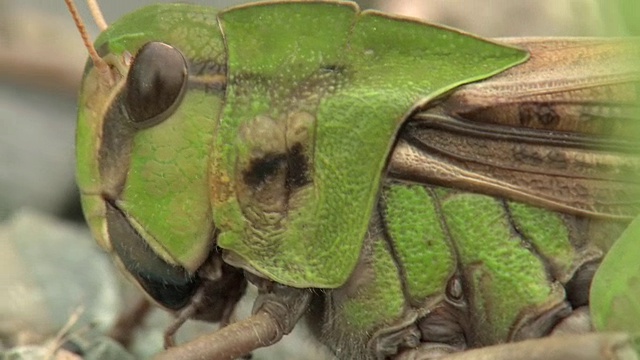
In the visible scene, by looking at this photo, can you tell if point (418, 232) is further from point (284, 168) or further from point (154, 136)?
point (154, 136)

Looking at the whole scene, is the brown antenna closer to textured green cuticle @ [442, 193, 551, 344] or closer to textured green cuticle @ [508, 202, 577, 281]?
textured green cuticle @ [442, 193, 551, 344]

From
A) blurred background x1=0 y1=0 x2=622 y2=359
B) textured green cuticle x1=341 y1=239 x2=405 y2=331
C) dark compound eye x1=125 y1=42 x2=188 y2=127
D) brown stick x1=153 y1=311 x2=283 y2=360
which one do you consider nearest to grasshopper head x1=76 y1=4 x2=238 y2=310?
dark compound eye x1=125 y1=42 x2=188 y2=127

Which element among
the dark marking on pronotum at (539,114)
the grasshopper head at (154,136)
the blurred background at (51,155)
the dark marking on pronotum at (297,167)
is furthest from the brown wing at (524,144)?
the blurred background at (51,155)

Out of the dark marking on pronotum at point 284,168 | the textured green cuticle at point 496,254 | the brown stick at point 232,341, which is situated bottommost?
the brown stick at point 232,341

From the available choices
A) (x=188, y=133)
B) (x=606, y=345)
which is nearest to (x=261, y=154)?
(x=188, y=133)

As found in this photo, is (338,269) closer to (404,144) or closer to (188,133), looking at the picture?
(404,144)

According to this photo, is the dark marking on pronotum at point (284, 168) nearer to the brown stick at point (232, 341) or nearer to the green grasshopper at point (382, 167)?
the green grasshopper at point (382, 167)
